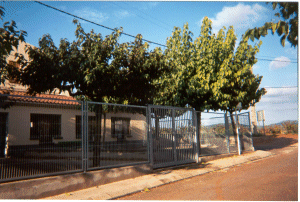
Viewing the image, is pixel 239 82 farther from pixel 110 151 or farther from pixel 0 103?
pixel 0 103

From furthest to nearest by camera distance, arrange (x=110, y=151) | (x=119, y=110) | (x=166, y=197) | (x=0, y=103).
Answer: (x=119, y=110), (x=110, y=151), (x=166, y=197), (x=0, y=103)

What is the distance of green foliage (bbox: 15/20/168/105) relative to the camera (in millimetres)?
6207

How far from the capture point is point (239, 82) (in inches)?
452

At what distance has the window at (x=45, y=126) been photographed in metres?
5.23

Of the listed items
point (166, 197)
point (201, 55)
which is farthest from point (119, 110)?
point (201, 55)

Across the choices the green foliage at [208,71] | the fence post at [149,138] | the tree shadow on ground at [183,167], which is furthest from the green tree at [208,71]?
the fence post at [149,138]

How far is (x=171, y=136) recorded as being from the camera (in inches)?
337

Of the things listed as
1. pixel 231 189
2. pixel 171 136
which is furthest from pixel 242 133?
pixel 231 189

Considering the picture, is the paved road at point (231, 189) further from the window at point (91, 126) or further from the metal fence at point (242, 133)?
the metal fence at point (242, 133)

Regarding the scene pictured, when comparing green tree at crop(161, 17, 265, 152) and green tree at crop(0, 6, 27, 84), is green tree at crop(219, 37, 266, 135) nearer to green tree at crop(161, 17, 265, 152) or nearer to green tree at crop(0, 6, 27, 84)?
green tree at crop(161, 17, 265, 152)

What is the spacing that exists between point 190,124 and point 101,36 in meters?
4.99

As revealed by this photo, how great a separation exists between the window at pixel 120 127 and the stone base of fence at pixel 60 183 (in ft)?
3.05

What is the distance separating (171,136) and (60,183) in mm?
4301

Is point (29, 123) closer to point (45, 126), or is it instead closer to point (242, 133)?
point (45, 126)
